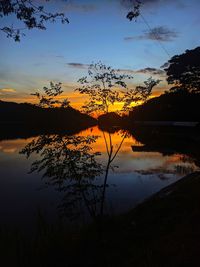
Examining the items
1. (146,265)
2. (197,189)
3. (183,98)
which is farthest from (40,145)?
(183,98)

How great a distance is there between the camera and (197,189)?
15.4 metres

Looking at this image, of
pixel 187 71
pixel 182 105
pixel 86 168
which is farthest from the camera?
pixel 187 71

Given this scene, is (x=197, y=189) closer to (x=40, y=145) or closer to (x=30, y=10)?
(x=40, y=145)

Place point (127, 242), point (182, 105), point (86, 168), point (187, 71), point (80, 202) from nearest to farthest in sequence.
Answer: point (127, 242), point (86, 168), point (80, 202), point (182, 105), point (187, 71)

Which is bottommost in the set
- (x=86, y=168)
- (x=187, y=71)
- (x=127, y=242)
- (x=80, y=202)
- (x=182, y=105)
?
(x=80, y=202)

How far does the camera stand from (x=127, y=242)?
1147 centimetres

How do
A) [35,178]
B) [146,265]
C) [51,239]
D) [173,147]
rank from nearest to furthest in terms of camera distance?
[146,265]
[51,239]
[35,178]
[173,147]

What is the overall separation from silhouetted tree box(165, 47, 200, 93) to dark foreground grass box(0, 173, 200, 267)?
6853cm

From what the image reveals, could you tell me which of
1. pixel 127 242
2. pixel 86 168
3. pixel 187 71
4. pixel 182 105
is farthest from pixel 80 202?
pixel 187 71

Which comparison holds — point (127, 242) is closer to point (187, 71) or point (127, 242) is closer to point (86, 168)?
point (86, 168)

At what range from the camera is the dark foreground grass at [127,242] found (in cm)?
945

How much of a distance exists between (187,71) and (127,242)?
242 feet

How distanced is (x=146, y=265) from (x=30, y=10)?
6631mm

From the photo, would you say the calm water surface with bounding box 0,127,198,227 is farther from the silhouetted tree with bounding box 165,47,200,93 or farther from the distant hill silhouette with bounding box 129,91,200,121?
the silhouetted tree with bounding box 165,47,200,93
